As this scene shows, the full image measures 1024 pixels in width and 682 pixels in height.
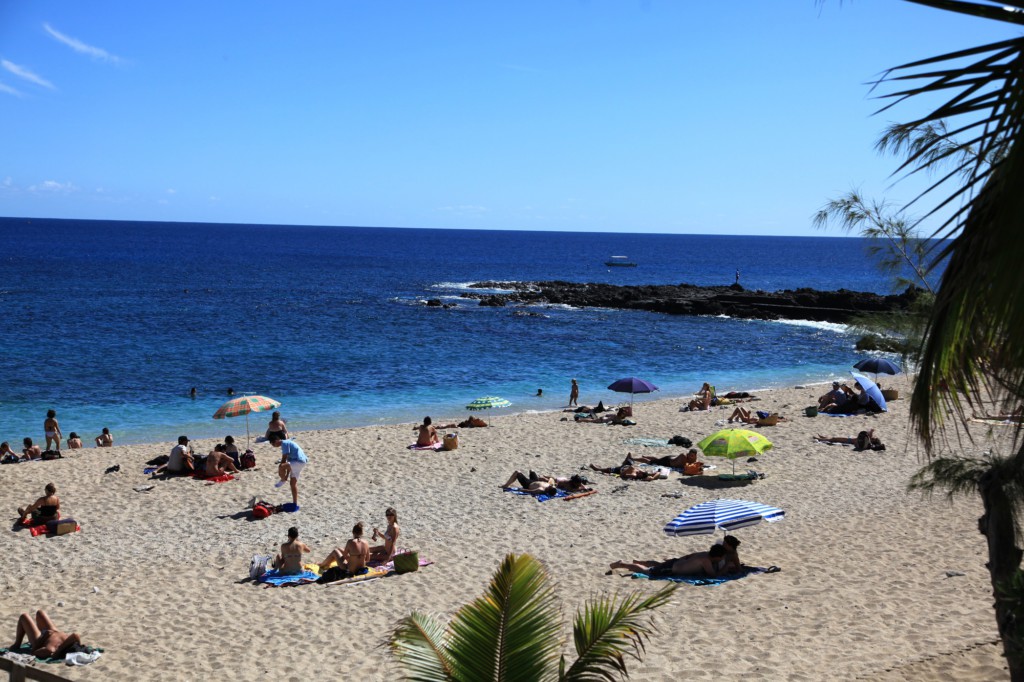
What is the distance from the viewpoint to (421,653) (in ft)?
16.9

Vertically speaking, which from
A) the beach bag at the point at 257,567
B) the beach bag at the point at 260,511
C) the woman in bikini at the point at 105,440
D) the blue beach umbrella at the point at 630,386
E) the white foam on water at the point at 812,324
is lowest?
the woman in bikini at the point at 105,440

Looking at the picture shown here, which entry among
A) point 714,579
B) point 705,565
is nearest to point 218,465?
point 705,565

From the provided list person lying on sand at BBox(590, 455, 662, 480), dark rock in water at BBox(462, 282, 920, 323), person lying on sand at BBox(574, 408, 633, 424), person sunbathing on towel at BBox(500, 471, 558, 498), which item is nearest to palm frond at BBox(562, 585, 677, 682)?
person sunbathing on towel at BBox(500, 471, 558, 498)

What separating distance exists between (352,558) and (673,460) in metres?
8.55

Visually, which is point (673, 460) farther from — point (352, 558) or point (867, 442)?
point (352, 558)

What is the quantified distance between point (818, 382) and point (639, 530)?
23330mm

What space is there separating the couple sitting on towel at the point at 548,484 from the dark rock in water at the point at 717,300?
42.7 meters

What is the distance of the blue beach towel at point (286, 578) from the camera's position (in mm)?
11758

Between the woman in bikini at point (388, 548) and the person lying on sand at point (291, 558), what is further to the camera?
the woman in bikini at point (388, 548)

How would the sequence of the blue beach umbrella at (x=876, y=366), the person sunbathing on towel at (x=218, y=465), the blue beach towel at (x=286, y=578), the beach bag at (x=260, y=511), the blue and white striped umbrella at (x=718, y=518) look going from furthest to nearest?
1. the blue beach umbrella at (x=876, y=366)
2. the person sunbathing on towel at (x=218, y=465)
3. the beach bag at (x=260, y=511)
4. the blue and white striped umbrella at (x=718, y=518)
5. the blue beach towel at (x=286, y=578)

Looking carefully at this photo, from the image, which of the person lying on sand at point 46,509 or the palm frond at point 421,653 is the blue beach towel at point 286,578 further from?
the palm frond at point 421,653

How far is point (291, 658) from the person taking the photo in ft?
31.0

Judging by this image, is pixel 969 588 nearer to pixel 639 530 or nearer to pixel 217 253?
pixel 639 530

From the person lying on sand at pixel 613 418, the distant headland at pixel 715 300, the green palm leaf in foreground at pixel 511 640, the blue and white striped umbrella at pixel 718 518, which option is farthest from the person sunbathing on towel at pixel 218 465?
the distant headland at pixel 715 300
